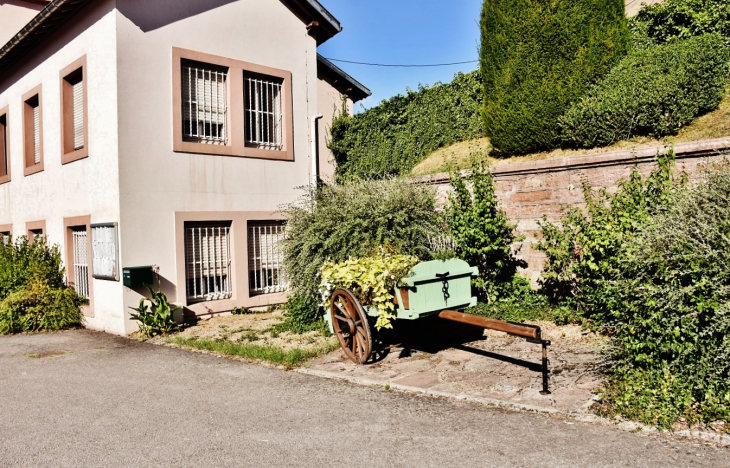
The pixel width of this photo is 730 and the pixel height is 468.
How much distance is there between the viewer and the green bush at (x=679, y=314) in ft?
14.7

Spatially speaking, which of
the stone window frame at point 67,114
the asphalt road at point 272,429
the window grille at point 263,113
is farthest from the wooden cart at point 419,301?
the stone window frame at point 67,114

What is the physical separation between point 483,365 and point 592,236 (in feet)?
7.55

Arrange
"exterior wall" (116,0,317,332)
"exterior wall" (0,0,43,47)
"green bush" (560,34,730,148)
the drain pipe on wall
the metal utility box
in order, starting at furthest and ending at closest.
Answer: "exterior wall" (0,0,43,47)
the drain pipe on wall
"exterior wall" (116,0,317,332)
the metal utility box
"green bush" (560,34,730,148)

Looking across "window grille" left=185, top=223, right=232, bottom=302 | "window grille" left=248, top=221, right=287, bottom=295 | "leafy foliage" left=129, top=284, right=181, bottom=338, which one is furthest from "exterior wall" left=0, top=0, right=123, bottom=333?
"window grille" left=248, top=221, right=287, bottom=295

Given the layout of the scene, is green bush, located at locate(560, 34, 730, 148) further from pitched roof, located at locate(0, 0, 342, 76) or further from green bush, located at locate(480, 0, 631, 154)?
pitched roof, located at locate(0, 0, 342, 76)

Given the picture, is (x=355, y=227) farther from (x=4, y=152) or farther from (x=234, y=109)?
(x=4, y=152)

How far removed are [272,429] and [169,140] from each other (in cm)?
675

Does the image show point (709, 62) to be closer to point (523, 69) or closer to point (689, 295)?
point (523, 69)

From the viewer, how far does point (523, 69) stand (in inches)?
392

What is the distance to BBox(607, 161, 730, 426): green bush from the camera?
4.47m

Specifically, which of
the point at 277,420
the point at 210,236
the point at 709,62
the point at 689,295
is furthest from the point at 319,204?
the point at 709,62

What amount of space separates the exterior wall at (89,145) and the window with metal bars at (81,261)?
221 millimetres

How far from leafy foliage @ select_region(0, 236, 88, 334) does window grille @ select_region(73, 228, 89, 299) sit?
0.23 m

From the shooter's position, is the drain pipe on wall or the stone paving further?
the drain pipe on wall
